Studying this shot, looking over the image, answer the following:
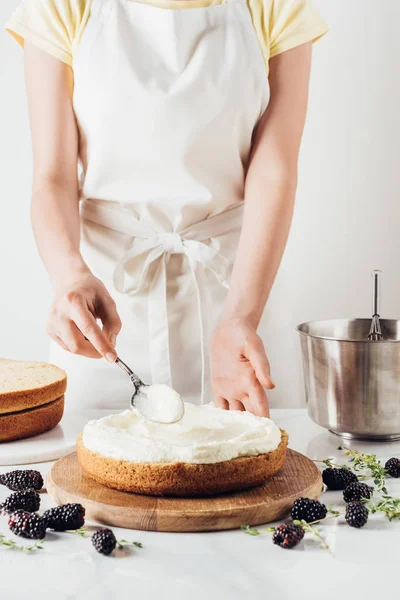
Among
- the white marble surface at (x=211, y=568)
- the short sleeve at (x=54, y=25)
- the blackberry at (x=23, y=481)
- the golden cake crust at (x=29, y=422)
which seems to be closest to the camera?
the white marble surface at (x=211, y=568)

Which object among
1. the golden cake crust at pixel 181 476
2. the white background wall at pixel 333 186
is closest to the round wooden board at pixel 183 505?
the golden cake crust at pixel 181 476

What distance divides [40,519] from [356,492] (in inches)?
17.6

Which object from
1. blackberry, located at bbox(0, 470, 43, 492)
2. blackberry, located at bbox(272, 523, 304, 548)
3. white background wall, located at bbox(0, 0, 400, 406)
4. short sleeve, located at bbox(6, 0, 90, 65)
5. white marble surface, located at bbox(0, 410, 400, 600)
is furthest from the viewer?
white background wall, located at bbox(0, 0, 400, 406)

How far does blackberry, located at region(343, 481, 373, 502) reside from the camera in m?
1.06

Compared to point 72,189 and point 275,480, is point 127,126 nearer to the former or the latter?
point 72,189

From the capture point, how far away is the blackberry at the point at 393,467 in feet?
3.92

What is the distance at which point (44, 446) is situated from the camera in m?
1.36

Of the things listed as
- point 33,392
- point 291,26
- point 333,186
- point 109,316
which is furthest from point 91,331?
point 333,186

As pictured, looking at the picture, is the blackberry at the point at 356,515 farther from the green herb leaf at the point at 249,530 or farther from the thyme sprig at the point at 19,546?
the thyme sprig at the point at 19,546

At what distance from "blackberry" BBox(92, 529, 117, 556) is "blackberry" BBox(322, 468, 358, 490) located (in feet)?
1.29

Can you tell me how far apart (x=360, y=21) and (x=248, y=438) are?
1.86 meters

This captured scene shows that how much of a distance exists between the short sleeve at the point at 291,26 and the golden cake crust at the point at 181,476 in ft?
3.80

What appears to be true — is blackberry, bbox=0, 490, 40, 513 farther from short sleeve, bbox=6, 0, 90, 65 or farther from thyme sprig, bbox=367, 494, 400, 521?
short sleeve, bbox=6, 0, 90, 65

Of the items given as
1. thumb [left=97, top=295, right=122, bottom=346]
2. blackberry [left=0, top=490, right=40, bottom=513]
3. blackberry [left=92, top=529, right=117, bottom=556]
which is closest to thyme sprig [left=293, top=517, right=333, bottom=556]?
blackberry [left=92, top=529, right=117, bottom=556]
